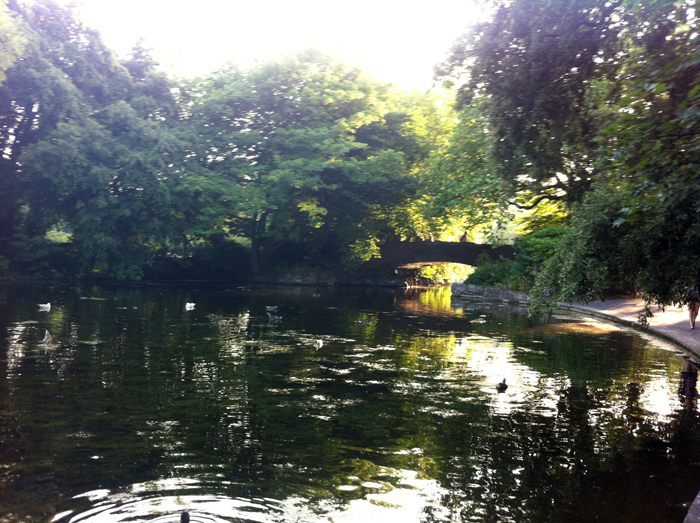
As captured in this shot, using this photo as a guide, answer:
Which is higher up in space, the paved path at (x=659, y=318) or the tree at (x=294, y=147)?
the tree at (x=294, y=147)

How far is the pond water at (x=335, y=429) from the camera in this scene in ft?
22.5

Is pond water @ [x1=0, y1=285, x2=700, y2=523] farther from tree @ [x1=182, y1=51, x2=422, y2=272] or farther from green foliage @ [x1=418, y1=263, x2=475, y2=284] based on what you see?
green foliage @ [x1=418, y1=263, x2=475, y2=284]

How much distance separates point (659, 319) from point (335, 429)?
19329mm

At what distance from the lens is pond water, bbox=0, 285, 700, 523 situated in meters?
6.85

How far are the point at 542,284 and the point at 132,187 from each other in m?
35.0

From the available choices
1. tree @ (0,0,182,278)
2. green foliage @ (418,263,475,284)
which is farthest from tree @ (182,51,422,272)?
green foliage @ (418,263,475,284)

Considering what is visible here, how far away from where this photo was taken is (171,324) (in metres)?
20.8

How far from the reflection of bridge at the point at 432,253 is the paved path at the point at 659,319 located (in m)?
15.5

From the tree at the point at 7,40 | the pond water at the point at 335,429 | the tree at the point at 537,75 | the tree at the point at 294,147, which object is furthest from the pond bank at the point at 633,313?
the tree at the point at 7,40

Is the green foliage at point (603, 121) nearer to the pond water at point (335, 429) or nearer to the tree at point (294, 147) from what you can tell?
the pond water at point (335, 429)

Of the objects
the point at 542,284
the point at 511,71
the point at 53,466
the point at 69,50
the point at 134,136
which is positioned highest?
the point at 69,50

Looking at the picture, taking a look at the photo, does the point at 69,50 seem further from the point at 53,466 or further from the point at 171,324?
the point at 53,466

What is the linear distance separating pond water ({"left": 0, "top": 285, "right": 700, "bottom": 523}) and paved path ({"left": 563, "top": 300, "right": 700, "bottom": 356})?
3.35 ft

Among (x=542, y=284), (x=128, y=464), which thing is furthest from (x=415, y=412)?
(x=542, y=284)
